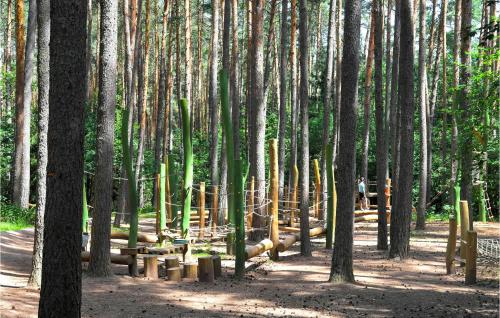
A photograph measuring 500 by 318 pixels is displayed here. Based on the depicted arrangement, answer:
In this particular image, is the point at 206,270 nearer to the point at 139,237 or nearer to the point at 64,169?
the point at 139,237

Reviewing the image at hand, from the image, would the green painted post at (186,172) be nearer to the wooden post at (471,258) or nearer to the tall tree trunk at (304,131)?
the tall tree trunk at (304,131)

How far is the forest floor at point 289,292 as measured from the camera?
763 cm

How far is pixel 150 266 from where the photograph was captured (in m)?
10.5

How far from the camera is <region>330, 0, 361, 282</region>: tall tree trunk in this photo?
9.26 meters

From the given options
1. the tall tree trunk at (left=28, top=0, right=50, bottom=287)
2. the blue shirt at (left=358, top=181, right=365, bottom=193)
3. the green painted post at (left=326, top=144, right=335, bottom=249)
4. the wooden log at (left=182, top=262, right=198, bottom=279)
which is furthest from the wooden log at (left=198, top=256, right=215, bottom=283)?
the blue shirt at (left=358, top=181, right=365, bottom=193)

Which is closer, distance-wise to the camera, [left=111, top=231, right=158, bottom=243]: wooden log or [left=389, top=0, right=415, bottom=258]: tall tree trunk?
[left=389, top=0, right=415, bottom=258]: tall tree trunk

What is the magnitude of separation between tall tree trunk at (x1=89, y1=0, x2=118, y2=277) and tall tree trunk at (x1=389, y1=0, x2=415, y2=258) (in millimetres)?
5556

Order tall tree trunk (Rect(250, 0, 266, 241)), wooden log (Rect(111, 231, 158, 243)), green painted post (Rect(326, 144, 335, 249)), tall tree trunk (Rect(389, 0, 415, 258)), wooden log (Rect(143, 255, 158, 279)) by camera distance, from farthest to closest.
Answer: tall tree trunk (Rect(250, 0, 266, 241))
wooden log (Rect(111, 231, 158, 243))
green painted post (Rect(326, 144, 335, 249))
tall tree trunk (Rect(389, 0, 415, 258))
wooden log (Rect(143, 255, 158, 279))

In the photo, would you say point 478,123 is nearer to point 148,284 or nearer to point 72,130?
point 148,284


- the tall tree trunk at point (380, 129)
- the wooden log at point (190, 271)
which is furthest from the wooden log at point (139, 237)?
the tall tree trunk at point (380, 129)

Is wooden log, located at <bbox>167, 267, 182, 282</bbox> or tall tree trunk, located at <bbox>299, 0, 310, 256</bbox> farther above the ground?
tall tree trunk, located at <bbox>299, 0, 310, 256</bbox>

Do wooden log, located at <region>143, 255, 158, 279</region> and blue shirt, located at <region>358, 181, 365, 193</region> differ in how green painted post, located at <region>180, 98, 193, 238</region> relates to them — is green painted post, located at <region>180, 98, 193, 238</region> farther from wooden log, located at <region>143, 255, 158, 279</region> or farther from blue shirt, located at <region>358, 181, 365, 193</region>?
blue shirt, located at <region>358, 181, 365, 193</region>

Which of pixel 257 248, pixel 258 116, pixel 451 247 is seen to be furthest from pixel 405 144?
pixel 258 116

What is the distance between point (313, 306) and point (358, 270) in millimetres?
3278
